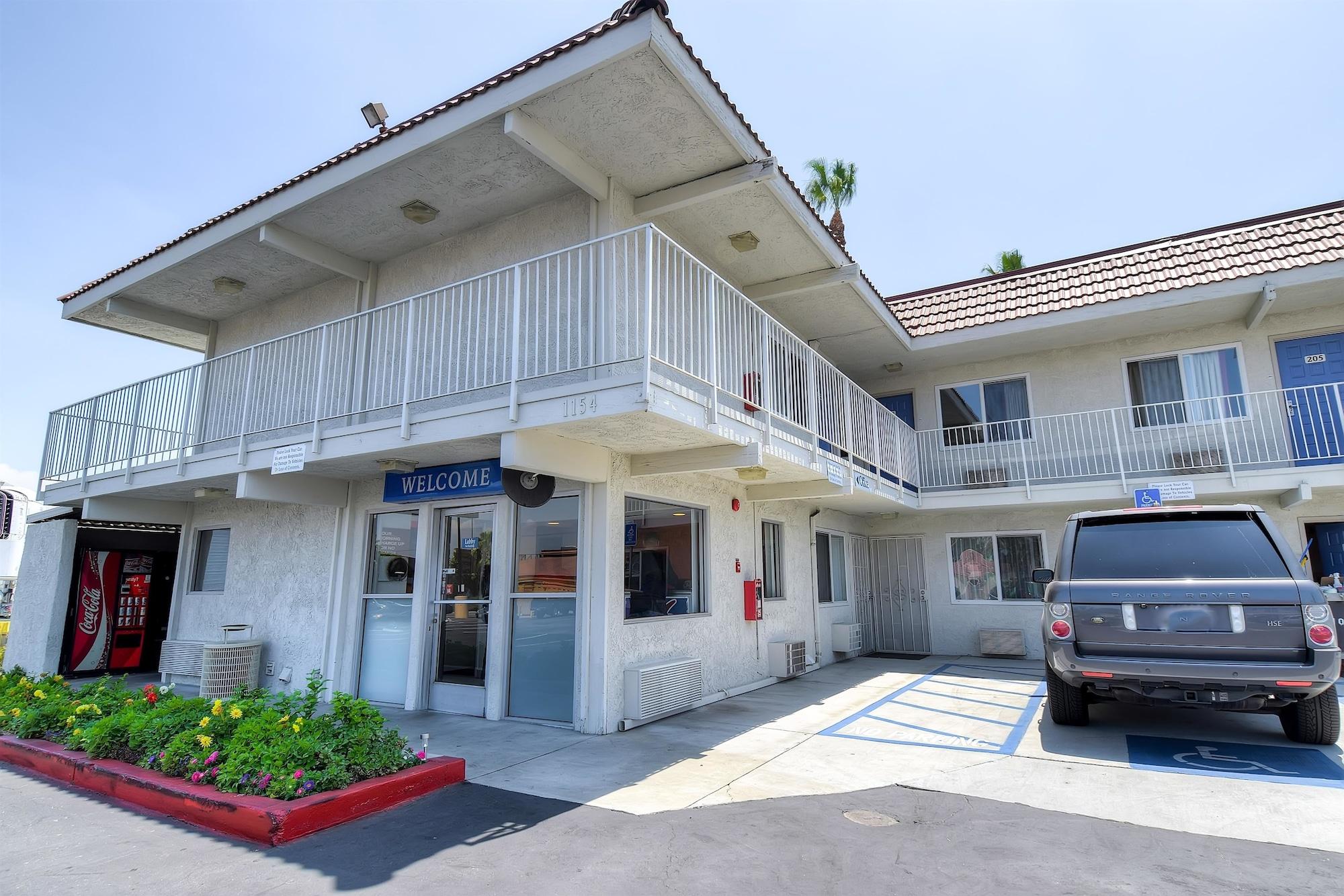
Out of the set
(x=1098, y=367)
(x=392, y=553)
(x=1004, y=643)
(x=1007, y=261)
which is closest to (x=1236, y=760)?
(x=1004, y=643)

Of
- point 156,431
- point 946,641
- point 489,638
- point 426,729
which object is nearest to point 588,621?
point 489,638

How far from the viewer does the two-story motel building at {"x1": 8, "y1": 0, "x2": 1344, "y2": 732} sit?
6891 mm

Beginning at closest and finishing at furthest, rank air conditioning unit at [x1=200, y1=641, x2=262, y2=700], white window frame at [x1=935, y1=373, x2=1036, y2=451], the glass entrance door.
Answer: the glass entrance door → air conditioning unit at [x1=200, y1=641, x2=262, y2=700] → white window frame at [x1=935, y1=373, x2=1036, y2=451]

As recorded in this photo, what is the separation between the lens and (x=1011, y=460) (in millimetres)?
12672

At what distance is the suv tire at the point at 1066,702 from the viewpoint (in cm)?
670

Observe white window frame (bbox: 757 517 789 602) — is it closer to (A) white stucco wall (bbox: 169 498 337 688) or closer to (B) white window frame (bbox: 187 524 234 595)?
(A) white stucco wall (bbox: 169 498 337 688)

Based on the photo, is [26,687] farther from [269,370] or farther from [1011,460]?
[1011,460]

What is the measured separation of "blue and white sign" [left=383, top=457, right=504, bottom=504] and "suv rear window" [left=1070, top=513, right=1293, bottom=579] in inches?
213

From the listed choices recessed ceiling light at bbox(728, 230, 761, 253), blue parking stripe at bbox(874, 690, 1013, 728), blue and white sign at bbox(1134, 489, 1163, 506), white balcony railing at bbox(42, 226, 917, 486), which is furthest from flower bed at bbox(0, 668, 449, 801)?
blue and white sign at bbox(1134, 489, 1163, 506)

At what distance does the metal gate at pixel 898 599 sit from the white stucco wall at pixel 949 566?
156mm

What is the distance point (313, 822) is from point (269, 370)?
251 inches

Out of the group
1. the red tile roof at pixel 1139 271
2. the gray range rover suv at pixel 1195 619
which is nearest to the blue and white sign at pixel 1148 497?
the red tile roof at pixel 1139 271

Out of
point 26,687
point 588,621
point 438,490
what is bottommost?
point 26,687

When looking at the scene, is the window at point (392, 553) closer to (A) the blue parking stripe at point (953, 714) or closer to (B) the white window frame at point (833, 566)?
(A) the blue parking stripe at point (953, 714)
